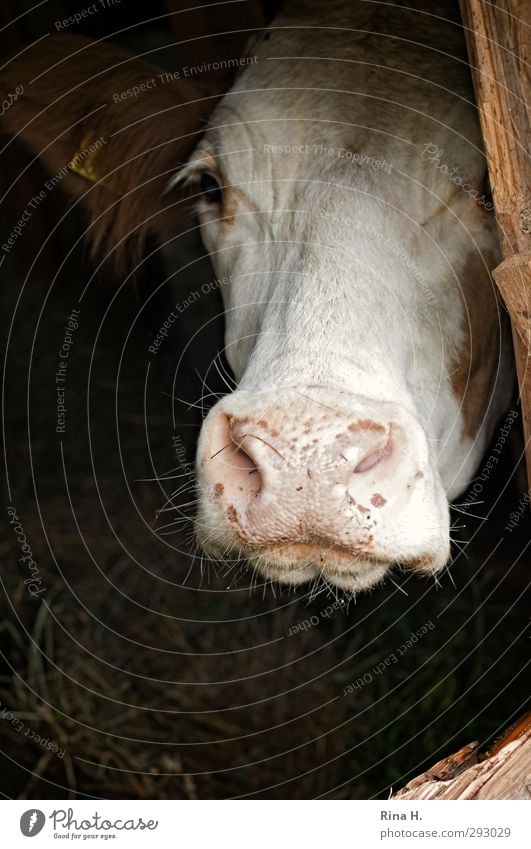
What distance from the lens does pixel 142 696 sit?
3969 millimetres

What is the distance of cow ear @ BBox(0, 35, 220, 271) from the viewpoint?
3.29 meters

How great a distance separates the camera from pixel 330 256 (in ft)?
7.89

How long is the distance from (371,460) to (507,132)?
2.58ft

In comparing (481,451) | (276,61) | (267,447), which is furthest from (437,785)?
(276,61)

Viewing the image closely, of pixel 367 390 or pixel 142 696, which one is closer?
pixel 367 390

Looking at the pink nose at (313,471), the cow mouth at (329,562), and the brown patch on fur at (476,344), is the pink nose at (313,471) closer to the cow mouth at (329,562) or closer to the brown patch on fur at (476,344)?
the cow mouth at (329,562)

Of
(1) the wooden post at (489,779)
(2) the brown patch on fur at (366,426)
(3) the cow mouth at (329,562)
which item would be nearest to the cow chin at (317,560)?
(3) the cow mouth at (329,562)

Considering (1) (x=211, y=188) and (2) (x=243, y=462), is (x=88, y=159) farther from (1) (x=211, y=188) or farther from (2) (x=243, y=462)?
(2) (x=243, y=462)

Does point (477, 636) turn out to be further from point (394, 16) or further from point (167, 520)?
point (394, 16)

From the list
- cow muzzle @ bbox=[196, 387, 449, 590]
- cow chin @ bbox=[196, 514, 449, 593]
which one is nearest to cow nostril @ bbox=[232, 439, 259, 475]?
cow muzzle @ bbox=[196, 387, 449, 590]

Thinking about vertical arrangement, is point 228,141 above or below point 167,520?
above
